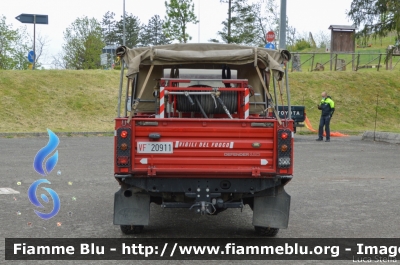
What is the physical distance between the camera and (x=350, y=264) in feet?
20.6

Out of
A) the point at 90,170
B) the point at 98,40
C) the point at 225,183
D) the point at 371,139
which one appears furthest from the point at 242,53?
the point at 98,40

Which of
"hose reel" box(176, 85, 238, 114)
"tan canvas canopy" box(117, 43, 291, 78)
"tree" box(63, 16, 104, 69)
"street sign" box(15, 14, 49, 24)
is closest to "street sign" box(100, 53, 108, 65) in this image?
"tree" box(63, 16, 104, 69)

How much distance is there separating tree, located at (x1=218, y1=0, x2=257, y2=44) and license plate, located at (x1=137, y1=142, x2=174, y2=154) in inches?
1858

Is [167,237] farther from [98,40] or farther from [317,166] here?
[98,40]

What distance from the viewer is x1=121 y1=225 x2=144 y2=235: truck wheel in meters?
7.46

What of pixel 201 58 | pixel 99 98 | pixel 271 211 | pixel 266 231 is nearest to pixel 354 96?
pixel 99 98

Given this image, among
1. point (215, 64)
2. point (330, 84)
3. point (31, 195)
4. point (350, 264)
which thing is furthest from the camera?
point (330, 84)

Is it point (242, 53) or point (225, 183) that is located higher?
point (242, 53)

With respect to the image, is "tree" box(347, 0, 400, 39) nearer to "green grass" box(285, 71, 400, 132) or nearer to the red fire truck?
"green grass" box(285, 71, 400, 132)

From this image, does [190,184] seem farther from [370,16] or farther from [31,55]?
[31,55]

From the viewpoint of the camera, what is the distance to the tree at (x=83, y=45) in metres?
58.6

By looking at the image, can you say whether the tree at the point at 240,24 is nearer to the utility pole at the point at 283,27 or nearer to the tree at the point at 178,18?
the tree at the point at 178,18

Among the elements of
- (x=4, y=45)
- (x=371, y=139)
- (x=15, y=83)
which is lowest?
(x=371, y=139)

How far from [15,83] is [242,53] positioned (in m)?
26.5
